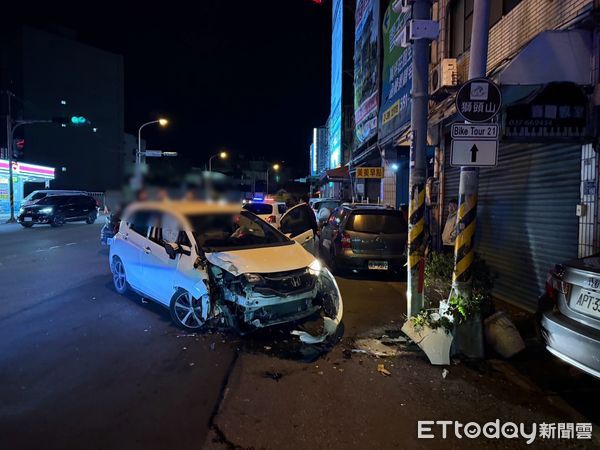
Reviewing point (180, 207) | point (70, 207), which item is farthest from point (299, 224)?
point (70, 207)

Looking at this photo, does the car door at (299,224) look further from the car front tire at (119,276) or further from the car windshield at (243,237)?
the car front tire at (119,276)

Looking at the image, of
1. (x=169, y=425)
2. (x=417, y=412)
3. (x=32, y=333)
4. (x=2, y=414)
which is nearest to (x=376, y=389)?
(x=417, y=412)

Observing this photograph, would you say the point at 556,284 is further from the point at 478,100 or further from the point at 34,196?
→ the point at 34,196

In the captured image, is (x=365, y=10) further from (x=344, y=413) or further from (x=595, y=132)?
(x=344, y=413)

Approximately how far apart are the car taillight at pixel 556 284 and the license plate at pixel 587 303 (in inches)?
5.5

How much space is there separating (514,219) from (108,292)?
740cm

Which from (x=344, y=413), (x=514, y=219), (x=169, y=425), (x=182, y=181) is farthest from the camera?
(x=514, y=219)

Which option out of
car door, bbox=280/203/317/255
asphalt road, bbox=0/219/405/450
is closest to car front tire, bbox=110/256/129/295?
asphalt road, bbox=0/219/405/450

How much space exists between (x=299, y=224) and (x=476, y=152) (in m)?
3.48

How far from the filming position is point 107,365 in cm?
464

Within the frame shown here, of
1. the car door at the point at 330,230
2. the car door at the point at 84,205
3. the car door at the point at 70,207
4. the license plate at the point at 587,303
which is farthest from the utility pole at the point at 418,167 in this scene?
the car door at the point at 84,205

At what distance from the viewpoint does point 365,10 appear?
23172mm

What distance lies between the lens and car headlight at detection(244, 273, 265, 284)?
5.21 meters

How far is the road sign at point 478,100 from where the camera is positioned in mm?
5000
